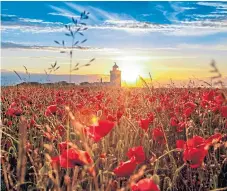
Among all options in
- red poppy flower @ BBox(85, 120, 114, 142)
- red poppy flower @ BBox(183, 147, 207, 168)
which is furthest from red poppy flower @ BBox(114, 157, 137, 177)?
red poppy flower @ BBox(183, 147, 207, 168)

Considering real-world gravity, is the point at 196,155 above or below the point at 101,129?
below

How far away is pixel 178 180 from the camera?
309cm

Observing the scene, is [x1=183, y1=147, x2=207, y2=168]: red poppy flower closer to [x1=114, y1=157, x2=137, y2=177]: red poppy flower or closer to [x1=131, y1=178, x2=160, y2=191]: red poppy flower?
[x1=114, y1=157, x2=137, y2=177]: red poppy flower

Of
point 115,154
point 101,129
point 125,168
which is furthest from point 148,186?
point 115,154

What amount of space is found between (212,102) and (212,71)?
2.72 m

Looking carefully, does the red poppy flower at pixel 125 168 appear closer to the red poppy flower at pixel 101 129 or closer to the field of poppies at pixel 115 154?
the field of poppies at pixel 115 154

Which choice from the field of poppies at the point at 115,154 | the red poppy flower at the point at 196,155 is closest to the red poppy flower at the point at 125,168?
the field of poppies at the point at 115,154

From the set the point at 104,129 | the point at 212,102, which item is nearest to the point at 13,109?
Result: the point at 212,102

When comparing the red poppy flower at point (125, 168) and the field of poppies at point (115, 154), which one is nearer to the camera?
the field of poppies at point (115, 154)

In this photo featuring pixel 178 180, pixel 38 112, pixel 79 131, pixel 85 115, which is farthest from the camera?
pixel 38 112

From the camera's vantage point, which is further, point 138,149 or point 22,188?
point 22,188

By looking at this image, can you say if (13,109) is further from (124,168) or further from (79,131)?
(79,131)

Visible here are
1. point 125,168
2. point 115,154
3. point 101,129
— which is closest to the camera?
point 125,168

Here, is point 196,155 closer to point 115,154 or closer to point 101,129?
point 101,129
